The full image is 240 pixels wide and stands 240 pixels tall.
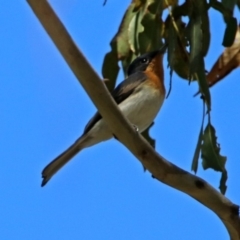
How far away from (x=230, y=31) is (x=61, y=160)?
0.89m

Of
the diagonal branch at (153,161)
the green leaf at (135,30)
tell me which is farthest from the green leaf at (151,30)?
the diagonal branch at (153,161)

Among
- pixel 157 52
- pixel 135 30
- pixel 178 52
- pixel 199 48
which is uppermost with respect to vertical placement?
pixel 157 52

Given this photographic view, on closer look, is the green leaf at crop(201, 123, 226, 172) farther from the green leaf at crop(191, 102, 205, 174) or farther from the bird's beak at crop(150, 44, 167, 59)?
the bird's beak at crop(150, 44, 167, 59)

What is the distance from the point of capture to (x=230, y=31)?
2809 millimetres

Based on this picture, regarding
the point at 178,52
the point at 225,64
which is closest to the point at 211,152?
the point at 225,64

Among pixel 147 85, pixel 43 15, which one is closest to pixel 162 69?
pixel 147 85

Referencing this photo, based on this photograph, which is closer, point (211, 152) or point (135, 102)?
point (211, 152)

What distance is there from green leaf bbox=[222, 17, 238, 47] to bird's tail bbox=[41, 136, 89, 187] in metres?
0.84

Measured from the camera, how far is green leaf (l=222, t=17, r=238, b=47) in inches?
110

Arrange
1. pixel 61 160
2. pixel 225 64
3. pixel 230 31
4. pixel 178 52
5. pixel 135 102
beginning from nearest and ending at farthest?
pixel 230 31 → pixel 225 64 → pixel 178 52 → pixel 61 160 → pixel 135 102

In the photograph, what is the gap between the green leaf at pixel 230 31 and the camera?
2789 mm

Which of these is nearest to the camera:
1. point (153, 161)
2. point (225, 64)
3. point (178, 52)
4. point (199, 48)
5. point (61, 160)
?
point (153, 161)

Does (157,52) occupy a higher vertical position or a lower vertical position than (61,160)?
higher

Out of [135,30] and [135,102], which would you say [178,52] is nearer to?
[135,30]
